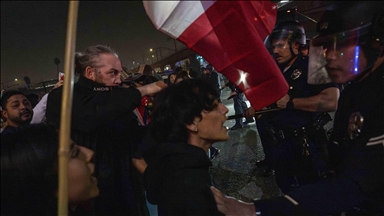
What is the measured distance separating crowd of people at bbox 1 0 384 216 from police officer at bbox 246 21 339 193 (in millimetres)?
826

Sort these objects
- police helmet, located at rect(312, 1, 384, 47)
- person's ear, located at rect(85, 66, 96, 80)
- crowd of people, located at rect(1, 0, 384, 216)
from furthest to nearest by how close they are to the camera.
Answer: person's ear, located at rect(85, 66, 96, 80)
police helmet, located at rect(312, 1, 384, 47)
crowd of people, located at rect(1, 0, 384, 216)

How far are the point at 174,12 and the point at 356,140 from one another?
1327mm

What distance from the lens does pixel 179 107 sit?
5.17 ft

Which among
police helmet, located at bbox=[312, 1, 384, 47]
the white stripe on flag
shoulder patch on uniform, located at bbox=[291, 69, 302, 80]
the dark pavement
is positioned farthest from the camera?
the dark pavement

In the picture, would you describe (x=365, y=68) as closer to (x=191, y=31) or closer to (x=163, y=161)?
(x=191, y=31)

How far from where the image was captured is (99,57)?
7.43 feet

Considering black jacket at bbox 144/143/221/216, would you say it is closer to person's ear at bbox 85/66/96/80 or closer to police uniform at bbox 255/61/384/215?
police uniform at bbox 255/61/384/215

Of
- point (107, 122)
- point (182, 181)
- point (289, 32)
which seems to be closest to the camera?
point (182, 181)

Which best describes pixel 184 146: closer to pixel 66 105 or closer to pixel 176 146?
pixel 176 146

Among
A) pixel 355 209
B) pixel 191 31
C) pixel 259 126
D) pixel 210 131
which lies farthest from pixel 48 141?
pixel 259 126

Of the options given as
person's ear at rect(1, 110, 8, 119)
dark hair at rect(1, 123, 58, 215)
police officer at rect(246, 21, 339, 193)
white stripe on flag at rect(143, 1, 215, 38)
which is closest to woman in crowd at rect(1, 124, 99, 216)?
dark hair at rect(1, 123, 58, 215)

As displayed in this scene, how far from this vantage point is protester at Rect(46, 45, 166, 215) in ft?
6.47

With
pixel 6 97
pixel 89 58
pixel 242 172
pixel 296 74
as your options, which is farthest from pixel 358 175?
pixel 6 97

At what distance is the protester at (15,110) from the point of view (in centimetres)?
346
